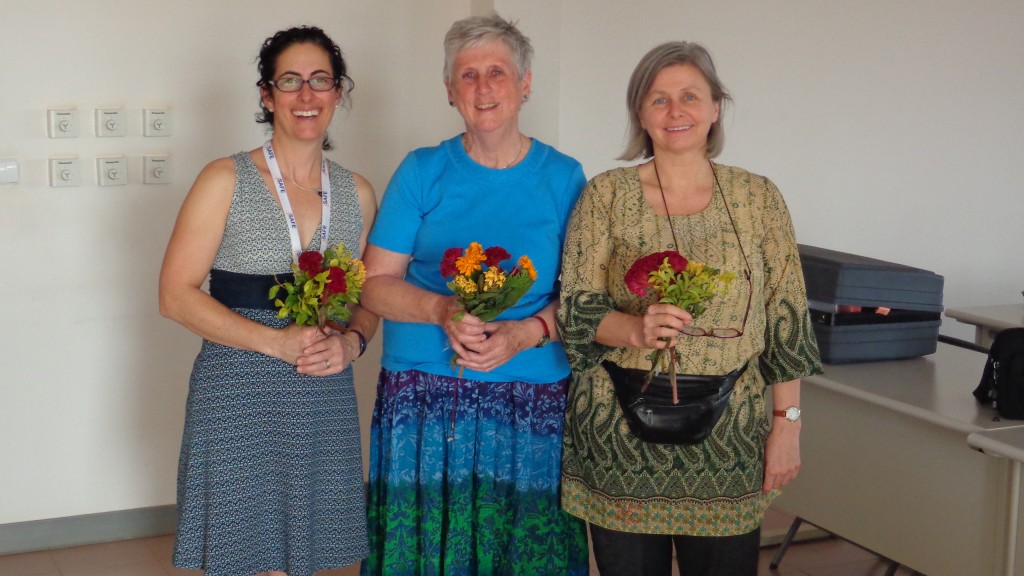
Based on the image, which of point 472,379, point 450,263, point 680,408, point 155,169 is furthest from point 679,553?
point 155,169

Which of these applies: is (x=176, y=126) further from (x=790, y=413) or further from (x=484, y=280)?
(x=790, y=413)

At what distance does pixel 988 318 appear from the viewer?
423 cm

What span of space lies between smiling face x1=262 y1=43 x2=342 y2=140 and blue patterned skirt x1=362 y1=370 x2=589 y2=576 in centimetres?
64

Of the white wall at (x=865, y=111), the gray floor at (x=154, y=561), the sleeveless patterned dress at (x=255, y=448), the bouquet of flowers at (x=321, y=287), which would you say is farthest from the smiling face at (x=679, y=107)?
the gray floor at (x=154, y=561)

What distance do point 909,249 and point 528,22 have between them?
249 cm

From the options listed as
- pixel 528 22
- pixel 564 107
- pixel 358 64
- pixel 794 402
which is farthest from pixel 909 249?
pixel 794 402

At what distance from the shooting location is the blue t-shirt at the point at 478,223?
259 centimetres

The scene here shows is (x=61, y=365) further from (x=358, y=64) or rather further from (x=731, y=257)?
(x=731, y=257)

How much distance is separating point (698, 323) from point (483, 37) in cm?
84

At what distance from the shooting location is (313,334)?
2.51 meters

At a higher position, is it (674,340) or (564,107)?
(564,107)

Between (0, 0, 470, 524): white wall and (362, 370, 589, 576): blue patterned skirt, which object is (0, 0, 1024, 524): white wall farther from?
(362, 370, 589, 576): blue patterned skirt

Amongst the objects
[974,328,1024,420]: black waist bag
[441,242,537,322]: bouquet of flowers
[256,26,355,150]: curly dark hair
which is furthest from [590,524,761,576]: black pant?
[256,26,355,150]: curly dark hair

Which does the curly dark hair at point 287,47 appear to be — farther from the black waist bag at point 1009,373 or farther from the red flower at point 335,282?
the black waist bag at point 1009,373
